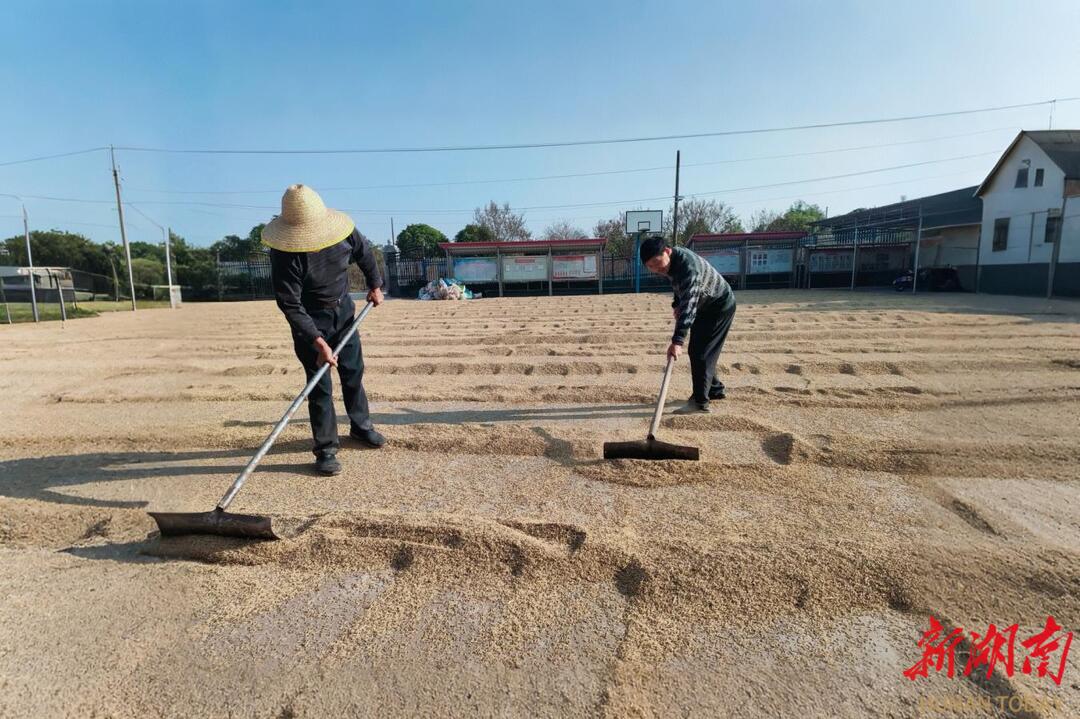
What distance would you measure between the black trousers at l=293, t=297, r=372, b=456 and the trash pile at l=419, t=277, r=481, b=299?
18.2 m

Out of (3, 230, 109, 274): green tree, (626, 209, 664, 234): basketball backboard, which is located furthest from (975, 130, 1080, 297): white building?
(3, 230, 109, 274): green tree

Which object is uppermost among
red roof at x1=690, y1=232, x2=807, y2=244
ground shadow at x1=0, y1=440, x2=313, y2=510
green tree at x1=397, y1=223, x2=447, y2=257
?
green tree at x1=397, y1=223, x2=447, y2=257

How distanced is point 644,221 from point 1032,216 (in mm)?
14845

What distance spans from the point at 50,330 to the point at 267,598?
46.8ft

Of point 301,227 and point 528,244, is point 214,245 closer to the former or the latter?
point 528,244

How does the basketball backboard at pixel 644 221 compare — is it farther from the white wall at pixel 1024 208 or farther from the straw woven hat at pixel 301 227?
the straw woven hat at pixel 301 227

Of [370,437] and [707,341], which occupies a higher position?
[707,341]

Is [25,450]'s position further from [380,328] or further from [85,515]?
[380,328]

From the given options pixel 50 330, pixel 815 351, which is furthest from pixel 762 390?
pixel 50 330

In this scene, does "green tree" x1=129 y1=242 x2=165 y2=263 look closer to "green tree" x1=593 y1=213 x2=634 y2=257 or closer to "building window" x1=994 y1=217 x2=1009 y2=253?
"green tree" x1=593 y1=213 x2=634 y2=257

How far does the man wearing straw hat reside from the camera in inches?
136

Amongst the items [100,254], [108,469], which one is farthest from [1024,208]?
[100,254]

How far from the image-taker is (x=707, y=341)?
4812mm

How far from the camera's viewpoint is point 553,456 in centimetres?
388
